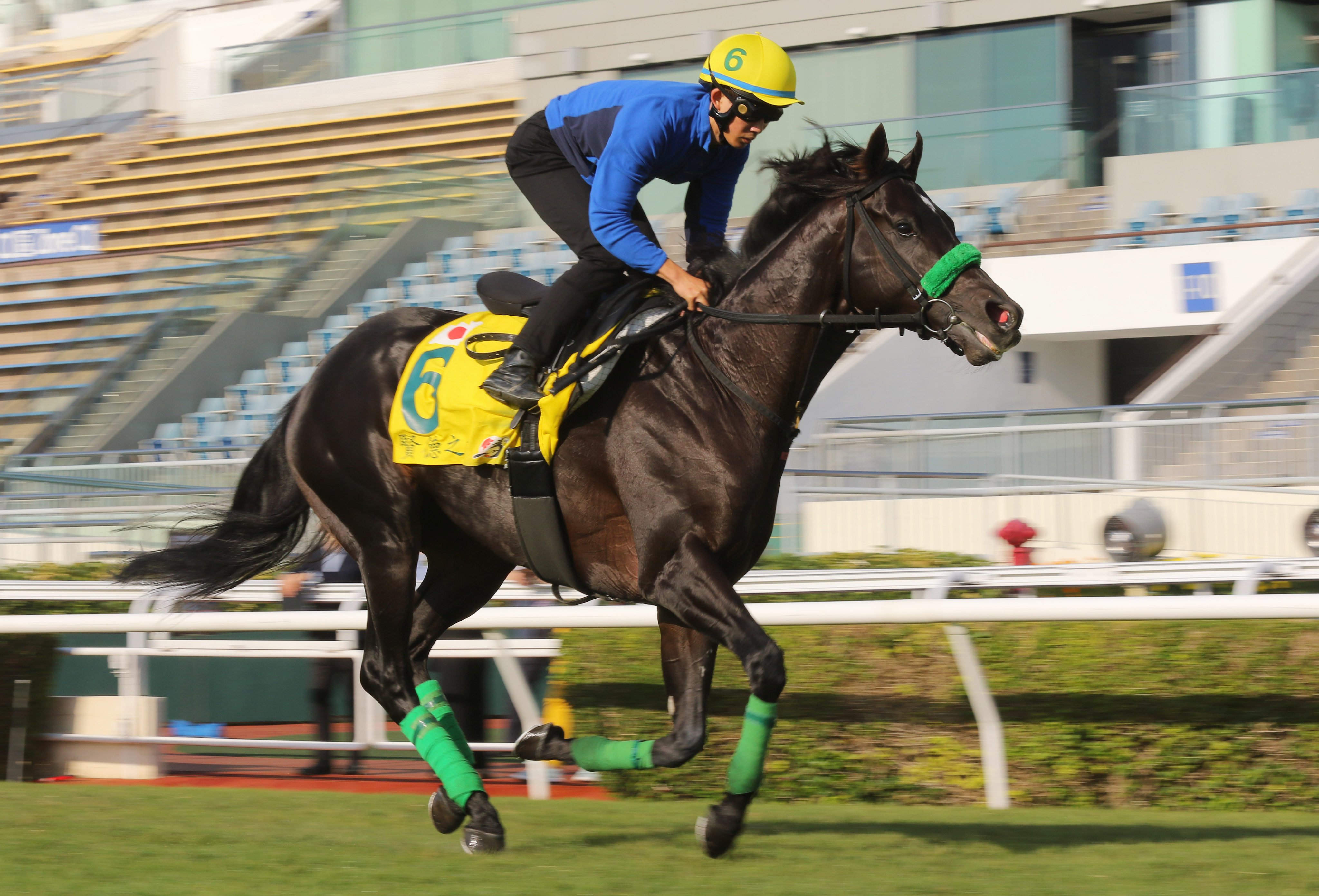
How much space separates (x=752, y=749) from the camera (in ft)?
11.8

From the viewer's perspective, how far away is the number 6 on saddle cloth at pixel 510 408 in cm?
389

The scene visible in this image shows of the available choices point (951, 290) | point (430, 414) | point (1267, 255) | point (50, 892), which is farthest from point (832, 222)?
point (1267, 255)

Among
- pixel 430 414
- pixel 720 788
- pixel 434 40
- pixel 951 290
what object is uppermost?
pixel 434 40

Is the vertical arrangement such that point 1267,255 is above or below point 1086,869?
above

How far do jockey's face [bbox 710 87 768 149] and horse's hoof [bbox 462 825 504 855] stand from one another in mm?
1863

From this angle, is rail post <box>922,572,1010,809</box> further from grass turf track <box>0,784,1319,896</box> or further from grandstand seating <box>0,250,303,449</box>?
grandstand seating <box>0,250,303,449</box>

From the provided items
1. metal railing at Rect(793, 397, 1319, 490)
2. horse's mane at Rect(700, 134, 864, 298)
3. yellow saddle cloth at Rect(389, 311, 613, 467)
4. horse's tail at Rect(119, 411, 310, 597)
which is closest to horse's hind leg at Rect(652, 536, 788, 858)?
yellow saddle cloth at Rect(389, 311, 613, 467)

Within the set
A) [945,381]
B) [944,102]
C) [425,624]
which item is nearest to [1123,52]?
[944,102]

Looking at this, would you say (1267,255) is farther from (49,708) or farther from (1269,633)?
(49,708)

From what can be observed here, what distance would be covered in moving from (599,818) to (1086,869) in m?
1.50

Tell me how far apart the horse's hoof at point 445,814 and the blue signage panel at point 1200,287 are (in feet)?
32.0

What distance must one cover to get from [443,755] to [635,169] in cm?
162

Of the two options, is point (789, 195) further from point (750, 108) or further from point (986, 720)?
point (986, 720)

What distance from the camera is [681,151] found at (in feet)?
12.9
